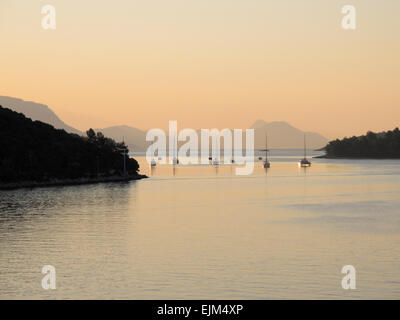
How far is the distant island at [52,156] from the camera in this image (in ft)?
377

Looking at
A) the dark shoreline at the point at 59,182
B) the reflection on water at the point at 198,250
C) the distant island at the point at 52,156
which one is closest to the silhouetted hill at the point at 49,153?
the distant island at the point at 52,156

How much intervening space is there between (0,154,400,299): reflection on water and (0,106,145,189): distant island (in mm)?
45195

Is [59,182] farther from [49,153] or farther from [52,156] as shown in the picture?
[49,153]

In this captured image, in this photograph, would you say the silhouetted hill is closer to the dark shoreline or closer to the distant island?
the distant island

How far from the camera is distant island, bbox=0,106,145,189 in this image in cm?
11481

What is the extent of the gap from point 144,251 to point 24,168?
86.0 m

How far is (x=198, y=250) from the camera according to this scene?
1455 inches

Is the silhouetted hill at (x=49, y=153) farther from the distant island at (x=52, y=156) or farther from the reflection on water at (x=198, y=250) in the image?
the reflection on water at (x=198, y=250)

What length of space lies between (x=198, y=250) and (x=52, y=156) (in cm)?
9319
